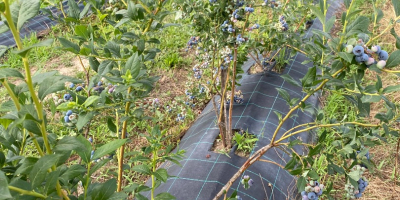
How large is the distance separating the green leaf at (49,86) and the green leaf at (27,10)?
0.42ft

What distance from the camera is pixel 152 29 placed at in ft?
3.66

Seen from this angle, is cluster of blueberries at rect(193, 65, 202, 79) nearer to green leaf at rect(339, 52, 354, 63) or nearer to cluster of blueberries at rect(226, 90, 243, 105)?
cluster of blueberries at rect(226, 90, 243, 105)

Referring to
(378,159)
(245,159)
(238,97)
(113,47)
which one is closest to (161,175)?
(113,47)

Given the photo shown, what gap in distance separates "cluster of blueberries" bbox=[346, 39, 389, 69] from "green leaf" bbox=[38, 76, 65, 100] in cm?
71

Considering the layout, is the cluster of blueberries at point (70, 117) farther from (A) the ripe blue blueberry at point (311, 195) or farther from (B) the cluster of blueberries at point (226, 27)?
(B) the cluster of blueberries at point (226, 27)

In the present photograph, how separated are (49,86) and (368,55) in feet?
2.61

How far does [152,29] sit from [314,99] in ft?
6.82

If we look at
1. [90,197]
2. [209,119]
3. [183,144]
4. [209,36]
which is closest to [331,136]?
[209,119]

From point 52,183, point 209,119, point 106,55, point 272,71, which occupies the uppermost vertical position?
point 106,55

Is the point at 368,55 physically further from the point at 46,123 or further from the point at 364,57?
the point at 46,123

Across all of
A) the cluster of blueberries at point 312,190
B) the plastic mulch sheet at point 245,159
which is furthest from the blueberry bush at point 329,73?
the plastic mulch sheet at point 245,159

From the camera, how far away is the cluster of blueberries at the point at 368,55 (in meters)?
0.82

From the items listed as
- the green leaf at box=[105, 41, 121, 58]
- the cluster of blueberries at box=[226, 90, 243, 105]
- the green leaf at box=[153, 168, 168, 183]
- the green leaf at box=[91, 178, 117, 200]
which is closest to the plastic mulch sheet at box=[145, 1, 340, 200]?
the cluster of blueberries at box=[226, 90, 243, 105]

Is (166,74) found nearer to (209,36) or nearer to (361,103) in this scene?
(209,36)
